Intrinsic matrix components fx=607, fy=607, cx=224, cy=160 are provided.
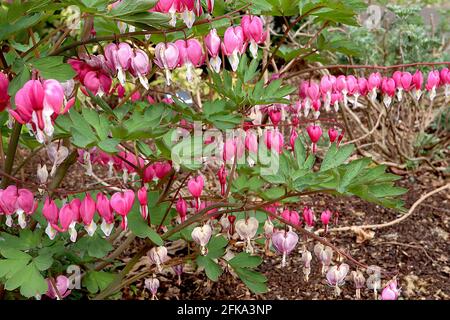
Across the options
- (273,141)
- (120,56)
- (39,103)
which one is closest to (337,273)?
(273,141)

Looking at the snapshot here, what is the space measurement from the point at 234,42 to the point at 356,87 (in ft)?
2.40

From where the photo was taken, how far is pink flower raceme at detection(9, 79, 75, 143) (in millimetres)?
1292

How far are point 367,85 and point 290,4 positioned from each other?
64 cm

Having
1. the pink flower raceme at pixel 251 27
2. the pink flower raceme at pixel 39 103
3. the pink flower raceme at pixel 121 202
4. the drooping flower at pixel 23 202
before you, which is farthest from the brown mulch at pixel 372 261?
the pink flower raceme at pixel 39 103

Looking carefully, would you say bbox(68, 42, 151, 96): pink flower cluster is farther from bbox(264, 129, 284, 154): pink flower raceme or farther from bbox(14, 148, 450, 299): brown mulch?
bbox(14, 148, 450, 299): brown mulch

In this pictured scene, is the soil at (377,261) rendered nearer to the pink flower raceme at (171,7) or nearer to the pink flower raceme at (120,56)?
the pink flower raceme at (120,56)

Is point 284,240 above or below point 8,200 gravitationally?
below

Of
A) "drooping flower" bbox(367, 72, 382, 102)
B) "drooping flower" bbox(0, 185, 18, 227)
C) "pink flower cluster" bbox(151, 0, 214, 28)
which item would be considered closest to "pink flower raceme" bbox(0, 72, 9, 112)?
"drooping flower" bbox(0, 185, 18, 227)

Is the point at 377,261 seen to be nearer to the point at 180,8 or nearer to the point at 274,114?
the point at 274,114

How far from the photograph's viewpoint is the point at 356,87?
221cm

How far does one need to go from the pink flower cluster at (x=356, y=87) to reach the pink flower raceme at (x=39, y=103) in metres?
1.04

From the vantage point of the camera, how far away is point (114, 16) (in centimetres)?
142

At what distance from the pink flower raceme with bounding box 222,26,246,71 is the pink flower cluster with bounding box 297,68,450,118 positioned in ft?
1.76
